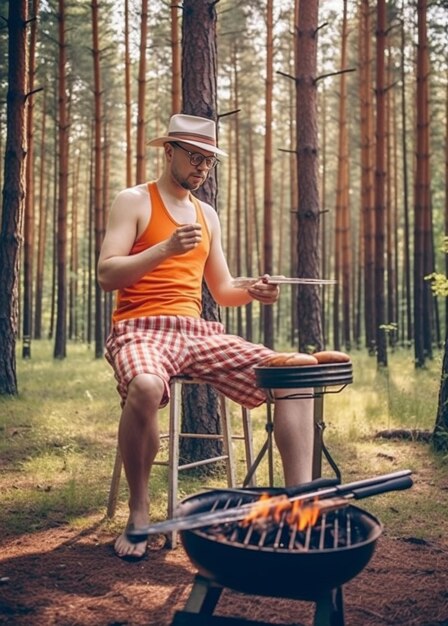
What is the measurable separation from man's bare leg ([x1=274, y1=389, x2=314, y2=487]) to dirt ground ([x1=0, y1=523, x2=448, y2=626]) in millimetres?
552

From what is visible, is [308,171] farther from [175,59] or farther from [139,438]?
[139,438]

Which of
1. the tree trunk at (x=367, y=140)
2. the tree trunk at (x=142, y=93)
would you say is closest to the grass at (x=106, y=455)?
the tree trunk at (x=367, y=140)

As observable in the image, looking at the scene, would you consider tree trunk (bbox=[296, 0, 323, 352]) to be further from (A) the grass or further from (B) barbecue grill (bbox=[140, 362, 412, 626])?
(B) barbecue grill (bbox=[140, 362, 412, 626])

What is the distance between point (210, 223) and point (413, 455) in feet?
9.42

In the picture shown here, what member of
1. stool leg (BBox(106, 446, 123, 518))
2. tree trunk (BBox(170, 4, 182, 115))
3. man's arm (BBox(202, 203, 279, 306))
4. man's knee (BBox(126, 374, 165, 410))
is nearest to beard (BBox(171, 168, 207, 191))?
man's arm (BBox(202, 203, 279, 306))

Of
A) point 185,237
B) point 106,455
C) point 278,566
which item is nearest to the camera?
point 278,566

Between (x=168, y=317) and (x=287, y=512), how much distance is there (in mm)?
1525

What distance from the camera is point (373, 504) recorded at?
441 centimetres

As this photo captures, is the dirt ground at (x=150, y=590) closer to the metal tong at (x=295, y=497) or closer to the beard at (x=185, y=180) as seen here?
the metal tong at (x=295, y=497)

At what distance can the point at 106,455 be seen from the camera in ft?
18.4

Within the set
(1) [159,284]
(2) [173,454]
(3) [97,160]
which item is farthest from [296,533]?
→ (3) [97,160]

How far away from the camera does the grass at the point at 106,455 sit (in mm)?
4148

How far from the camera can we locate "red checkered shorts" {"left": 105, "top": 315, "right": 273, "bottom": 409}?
3463mm

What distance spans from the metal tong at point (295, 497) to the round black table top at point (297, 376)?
454mm
